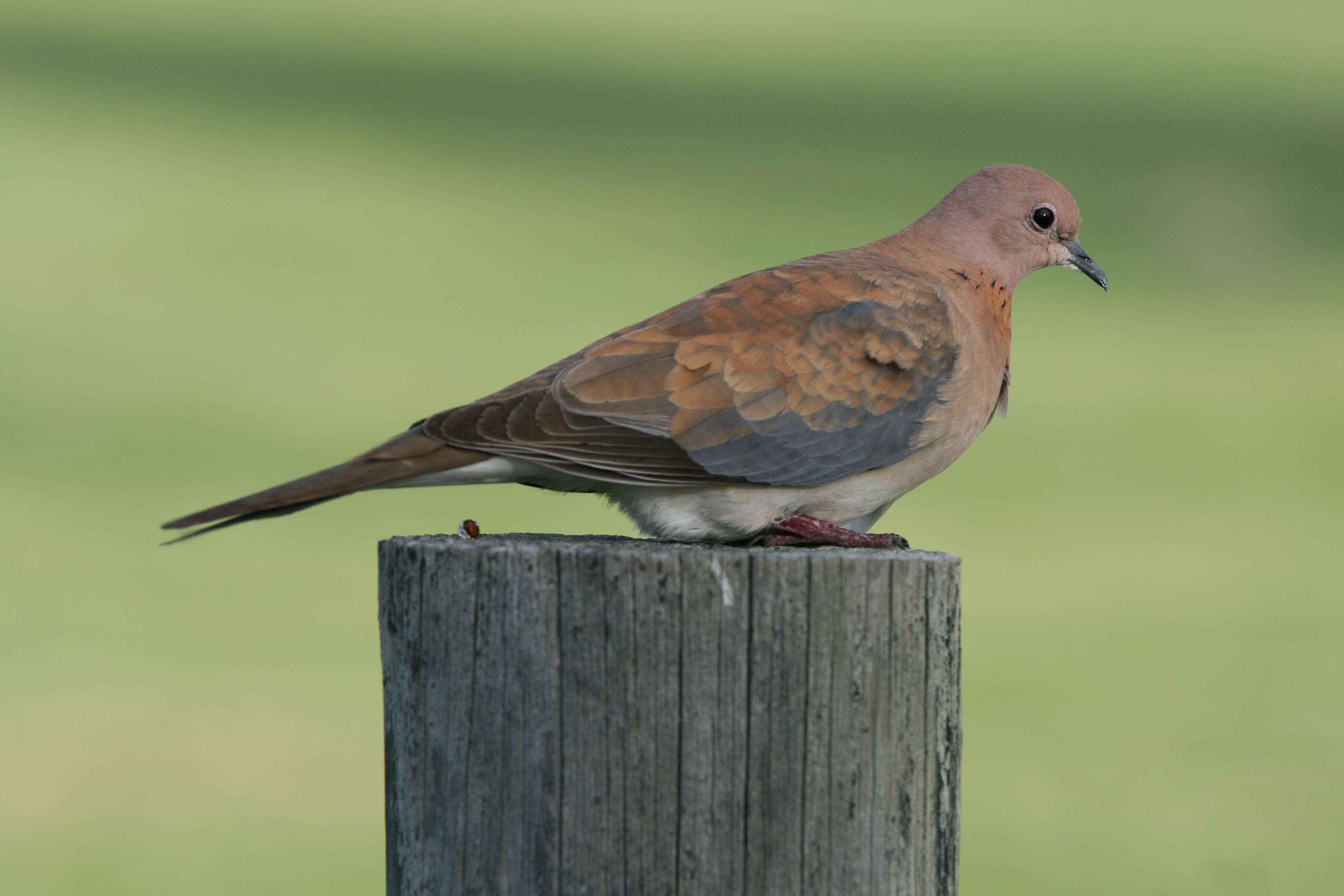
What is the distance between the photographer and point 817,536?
11.6 ft

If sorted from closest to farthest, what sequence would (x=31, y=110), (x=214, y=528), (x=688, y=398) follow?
(x=214, y=528), (x=688, y=398), (x=31, y=110)

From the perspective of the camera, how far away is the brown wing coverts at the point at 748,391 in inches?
137

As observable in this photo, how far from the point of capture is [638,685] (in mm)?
2592

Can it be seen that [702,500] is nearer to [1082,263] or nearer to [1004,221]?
[1004,221]

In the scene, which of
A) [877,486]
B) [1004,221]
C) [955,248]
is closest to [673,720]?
[877,486]

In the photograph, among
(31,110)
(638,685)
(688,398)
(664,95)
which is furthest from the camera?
(664,95)

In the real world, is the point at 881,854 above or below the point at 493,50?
below

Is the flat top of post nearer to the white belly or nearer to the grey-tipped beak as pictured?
the white belly

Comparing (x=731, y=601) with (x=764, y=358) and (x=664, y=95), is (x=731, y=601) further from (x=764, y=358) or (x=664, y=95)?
(x=664, y=95)

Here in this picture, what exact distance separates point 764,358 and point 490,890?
157cm

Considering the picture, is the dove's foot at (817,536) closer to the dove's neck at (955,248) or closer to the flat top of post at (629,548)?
the flat top of post at (629,548)

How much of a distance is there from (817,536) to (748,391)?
1.35 feet

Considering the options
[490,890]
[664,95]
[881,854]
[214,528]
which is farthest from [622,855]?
[664,95]

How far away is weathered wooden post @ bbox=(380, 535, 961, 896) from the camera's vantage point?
2594 mm
